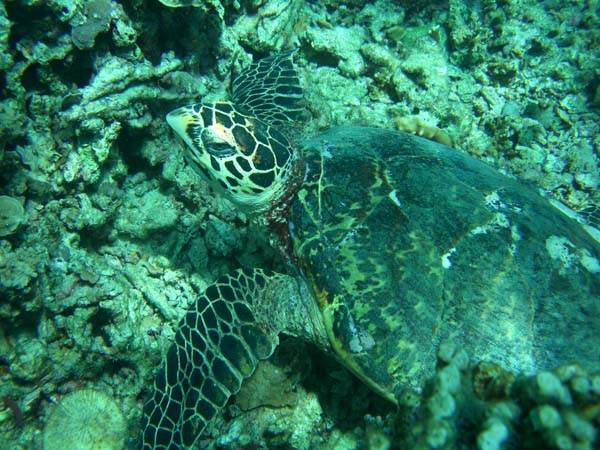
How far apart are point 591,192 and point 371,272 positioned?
9.68ft

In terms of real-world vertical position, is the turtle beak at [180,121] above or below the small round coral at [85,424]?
above

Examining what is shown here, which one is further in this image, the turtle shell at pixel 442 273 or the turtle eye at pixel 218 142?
the turtle eye at pixel 218 142

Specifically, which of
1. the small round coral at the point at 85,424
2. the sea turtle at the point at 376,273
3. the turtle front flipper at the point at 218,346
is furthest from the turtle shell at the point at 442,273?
the small round coral at the point at 85,424

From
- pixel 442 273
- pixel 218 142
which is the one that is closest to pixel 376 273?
pixel 442 273

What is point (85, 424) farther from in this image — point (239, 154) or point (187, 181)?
point (239, 154)

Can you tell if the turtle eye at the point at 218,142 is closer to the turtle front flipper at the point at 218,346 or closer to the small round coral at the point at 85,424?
the turtle front flipper at the point at 218,346

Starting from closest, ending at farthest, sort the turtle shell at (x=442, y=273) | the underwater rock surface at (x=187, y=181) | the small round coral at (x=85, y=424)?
the turtle shell at (x=442, y=273) → the underwater rock surface at (x=187, y=181) → the small round coral at (x=85, y=424)

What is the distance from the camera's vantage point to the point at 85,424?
91.1 inches

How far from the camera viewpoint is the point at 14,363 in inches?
85.1

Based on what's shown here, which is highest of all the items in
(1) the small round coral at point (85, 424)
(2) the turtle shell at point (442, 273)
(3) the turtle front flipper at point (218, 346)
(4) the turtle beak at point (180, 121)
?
(4) the turtle beak at point (180, 121)

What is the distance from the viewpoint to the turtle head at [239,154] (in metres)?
2.29

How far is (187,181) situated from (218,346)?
1487 millimetres

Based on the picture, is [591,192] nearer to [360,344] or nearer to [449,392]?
[360,344]

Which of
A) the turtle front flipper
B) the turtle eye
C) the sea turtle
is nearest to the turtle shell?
the sea turtle
